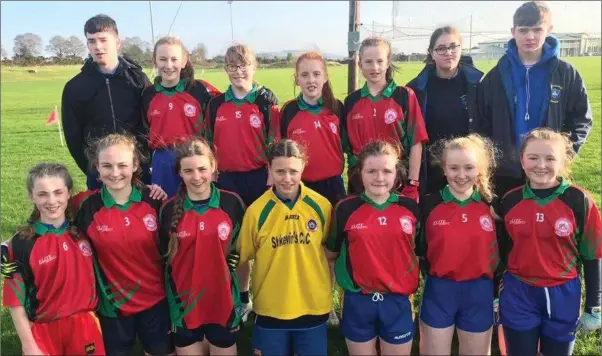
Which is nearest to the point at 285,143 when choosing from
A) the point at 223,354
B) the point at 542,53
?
the point at 223,354

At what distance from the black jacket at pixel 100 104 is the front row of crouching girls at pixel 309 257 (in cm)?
87

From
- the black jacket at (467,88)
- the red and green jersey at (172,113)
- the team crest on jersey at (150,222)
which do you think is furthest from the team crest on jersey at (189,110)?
the black jacket at (467,88)

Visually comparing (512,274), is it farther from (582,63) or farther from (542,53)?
(582,63)

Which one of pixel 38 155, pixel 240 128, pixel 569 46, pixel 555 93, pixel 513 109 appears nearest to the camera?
pixel 555 93

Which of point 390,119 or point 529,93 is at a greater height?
point 529,93

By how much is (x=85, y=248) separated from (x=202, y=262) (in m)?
0.75

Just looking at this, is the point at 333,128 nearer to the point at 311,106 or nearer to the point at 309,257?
the point at 311,106

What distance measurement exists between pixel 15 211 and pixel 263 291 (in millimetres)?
6445

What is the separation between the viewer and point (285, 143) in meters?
3.43

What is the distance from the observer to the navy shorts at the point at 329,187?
4.23 meters

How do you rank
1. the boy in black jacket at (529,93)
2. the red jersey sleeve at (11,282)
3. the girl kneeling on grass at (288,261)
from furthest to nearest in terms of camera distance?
the boy in black jacket at (529,93) → the girl kneeling on grass at (288,261) → the red jersey sleeve at (11,282)

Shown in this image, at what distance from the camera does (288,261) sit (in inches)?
130

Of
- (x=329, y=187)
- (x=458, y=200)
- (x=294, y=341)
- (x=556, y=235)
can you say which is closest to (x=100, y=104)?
(x=329, y=187)

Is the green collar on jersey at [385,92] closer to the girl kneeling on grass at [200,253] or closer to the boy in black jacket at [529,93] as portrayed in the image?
the boy in black jacket at [529,93]
